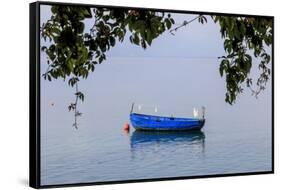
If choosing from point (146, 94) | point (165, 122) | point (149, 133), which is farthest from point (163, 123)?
point (146, 94)

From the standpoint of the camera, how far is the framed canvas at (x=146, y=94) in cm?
681

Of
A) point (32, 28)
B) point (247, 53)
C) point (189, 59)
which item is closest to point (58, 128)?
point (32, 28)

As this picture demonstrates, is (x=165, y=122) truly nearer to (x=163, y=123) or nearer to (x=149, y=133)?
(x=163, y=123)

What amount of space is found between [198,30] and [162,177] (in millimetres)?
1425

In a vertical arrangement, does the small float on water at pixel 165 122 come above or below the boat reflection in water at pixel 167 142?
above

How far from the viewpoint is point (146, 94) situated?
7.26 meters

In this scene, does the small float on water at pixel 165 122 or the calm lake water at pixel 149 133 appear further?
the small float on water at pixel 165 122

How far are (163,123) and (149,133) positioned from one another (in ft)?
0.57

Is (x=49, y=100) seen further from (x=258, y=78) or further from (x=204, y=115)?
(x=258, y=78)

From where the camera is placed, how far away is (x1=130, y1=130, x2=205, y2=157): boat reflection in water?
7.24 meters

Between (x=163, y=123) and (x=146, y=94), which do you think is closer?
(x=146, y=94)

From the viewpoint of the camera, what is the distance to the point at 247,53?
784 cm

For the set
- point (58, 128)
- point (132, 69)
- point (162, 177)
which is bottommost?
point (162, 177)

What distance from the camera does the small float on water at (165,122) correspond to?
7246 millimetres
